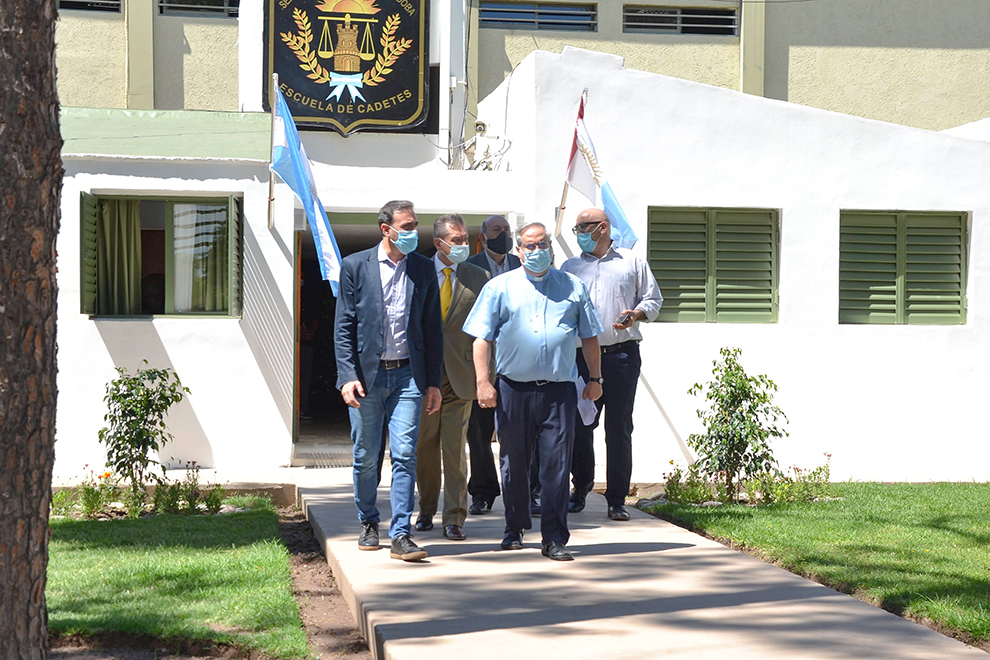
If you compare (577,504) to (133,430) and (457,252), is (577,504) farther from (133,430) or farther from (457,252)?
(133,430)

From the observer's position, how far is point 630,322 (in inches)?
304

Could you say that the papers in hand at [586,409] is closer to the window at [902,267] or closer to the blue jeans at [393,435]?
the blue jeans at [393,435]

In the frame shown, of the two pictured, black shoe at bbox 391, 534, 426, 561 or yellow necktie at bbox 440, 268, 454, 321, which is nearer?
black shoe at bbox 391, 534, 426, 561

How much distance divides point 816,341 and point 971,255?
2037 millimetres

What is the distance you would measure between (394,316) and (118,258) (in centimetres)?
603

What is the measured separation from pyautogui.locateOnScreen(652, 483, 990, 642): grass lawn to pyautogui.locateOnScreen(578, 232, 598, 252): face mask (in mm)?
2007

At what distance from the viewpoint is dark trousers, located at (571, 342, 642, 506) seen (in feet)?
25.4

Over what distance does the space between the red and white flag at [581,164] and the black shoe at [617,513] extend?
13.1ft

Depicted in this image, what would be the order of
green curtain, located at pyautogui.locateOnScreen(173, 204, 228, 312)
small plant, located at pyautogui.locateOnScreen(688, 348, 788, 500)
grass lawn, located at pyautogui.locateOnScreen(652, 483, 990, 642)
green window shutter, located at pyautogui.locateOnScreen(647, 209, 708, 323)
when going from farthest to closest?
green window shutter, located at pyautogui.locateOnScreen(647, 209, 708, 323) → green curtain, located at pyautogui.locateOnScreen(173, 204, 228, 312) → small plant, located at pyautogui.locateOnScreen(688, 348, 788, 500) → grass lawn, located at pyautogui.locateOnScreen(652, 483, 990, 642)

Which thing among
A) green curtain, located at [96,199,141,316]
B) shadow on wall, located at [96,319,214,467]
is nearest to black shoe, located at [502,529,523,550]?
shadow on wall, located at [96,319,214,467]

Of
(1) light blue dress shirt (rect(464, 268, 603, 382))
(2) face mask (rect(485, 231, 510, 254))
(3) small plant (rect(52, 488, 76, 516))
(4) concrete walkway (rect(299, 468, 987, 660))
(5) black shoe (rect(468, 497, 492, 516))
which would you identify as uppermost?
(2) face mask (rect(485, 231, 510, 254))

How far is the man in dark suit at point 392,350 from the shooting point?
6367 mm

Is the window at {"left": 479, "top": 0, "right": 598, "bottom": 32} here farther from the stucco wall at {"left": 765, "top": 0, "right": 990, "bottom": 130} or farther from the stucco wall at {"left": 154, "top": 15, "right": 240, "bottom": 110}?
the stucco wall at {"left": 154, "top": 15, "right": 240, "bottom": 110}

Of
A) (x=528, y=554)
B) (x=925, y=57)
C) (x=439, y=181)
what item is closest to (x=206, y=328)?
(x=439, y=181)
